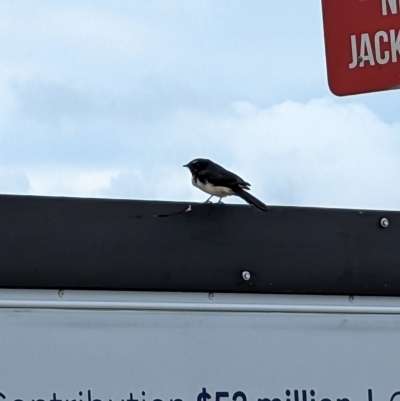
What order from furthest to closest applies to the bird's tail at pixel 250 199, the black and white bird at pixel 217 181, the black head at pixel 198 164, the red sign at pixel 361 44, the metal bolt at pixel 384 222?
the black head at pixel 198 164 → the black and white bird at pixel 217 181 → the metal bolt at pixel 384 222 → the bird's tail at pixel 250 199 → the red sign at pixel 361 44

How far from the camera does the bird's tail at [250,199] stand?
11.6 feet

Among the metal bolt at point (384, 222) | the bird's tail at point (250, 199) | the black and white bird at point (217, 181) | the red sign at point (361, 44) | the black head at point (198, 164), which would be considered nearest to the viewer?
the red sign at point (361, 44)

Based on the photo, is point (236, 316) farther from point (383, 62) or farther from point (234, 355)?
point (383, 62)

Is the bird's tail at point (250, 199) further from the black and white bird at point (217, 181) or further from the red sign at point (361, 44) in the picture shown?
the red sign at point (361, 44)

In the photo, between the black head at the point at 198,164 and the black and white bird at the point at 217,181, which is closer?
the black and white bird at the point at 217,181

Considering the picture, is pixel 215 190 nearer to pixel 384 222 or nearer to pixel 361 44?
pixel 384 222

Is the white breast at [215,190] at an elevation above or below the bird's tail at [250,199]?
above

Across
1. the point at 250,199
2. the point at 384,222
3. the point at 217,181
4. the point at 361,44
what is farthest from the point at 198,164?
the point at 361,44

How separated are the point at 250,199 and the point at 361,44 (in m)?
0.77

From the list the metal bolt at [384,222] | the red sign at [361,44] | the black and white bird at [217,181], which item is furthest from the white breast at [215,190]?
the red sign at [361,44]

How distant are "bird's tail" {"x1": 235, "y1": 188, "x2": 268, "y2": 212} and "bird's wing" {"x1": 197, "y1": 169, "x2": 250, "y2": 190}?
0.03 metres

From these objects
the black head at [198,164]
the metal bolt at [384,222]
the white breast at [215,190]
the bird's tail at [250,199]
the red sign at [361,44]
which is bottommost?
the metal bolt at [384,222]

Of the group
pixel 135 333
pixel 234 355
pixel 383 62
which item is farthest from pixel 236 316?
pixel 383 62

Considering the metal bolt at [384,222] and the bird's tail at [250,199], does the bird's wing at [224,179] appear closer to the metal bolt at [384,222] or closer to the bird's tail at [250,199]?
the bird's tail at [250,199]
